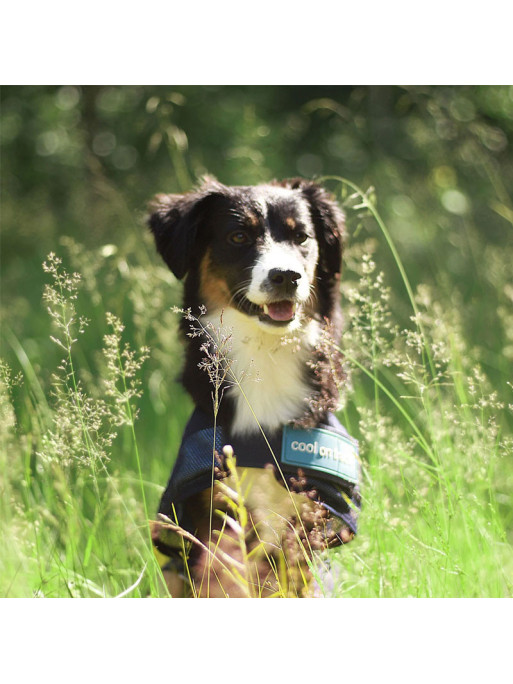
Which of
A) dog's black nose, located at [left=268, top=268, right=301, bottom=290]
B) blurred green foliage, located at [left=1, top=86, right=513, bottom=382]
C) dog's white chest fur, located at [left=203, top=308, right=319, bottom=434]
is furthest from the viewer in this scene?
blurred green foliage, located at [left=1, top=86, right=513, bottom=382]

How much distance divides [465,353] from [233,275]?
1.16 m

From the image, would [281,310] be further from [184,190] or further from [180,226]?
[184,190]

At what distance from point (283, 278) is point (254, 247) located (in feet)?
0.72

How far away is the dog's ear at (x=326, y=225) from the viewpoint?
262 centimetres

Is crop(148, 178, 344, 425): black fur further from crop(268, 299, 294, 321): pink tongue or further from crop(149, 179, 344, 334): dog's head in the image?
crop(268, 299, 294, 321): pink tongue

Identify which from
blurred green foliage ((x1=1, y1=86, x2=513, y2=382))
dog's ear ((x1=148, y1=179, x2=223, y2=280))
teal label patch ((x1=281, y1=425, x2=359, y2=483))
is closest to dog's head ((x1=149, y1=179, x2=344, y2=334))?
dog's ear ((x1=148, y1=179, x2=223, y2=280))

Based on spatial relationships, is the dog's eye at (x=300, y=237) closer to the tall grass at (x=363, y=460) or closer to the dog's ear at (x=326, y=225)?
the dog's ear at (x=326, y=225)

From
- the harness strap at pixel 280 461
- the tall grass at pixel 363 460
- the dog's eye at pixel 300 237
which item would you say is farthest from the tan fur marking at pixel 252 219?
the harness strap at pixel 280 461

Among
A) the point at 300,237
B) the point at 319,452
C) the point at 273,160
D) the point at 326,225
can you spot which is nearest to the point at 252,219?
the point at 300,237

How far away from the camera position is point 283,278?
2.33 metres

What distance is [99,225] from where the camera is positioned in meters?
3.99

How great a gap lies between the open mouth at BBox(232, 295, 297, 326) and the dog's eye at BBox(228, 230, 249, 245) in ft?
0.65

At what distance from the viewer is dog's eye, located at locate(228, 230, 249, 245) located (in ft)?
8.24
